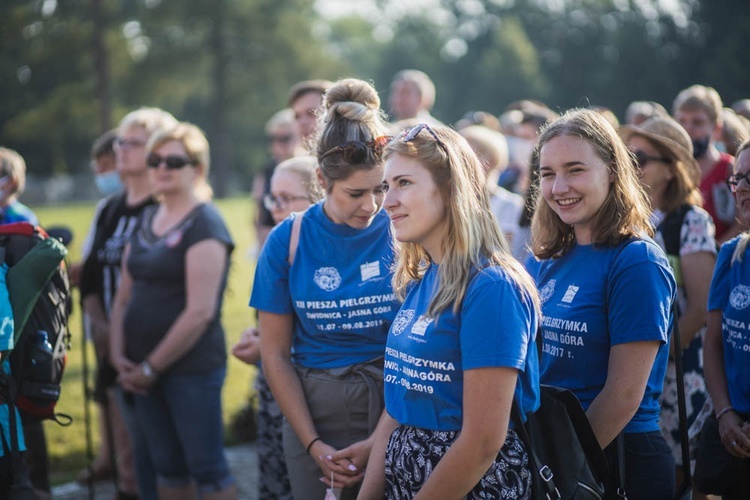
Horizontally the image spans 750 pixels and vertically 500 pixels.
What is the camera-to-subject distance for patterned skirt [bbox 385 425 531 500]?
8.00ft

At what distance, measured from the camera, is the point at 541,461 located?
2.48 m

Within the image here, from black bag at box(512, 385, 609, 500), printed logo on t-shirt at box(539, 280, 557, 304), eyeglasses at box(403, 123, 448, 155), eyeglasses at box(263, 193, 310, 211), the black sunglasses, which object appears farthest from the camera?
the black sunglasses

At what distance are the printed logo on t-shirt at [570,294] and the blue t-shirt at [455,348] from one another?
501 mm

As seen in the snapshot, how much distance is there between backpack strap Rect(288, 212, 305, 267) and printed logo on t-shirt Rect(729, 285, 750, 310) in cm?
186

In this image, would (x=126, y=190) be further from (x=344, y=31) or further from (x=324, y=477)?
(x=344, y=31)

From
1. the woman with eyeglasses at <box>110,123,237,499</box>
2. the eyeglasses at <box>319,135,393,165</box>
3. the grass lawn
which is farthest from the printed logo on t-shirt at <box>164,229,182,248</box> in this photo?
the eyeglasses at <box>319,135,393,165</box>

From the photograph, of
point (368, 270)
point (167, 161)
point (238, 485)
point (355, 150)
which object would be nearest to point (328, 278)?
point (368, 270)

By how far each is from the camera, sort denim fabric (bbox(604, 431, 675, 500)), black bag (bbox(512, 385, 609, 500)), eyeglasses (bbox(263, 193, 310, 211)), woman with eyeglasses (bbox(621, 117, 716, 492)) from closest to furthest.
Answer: black bag (bbox(512, 385, 609, 500)) < denim fabric (bbox(604, 431, 675, 500)) < woman with eyeglasses (bbox(621, 117, 716, 492)) < eyeglasses (bbox(263, 193, 310, 211))

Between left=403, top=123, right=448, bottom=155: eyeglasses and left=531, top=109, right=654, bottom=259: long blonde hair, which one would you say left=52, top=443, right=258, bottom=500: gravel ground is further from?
left=403, top=123, right=448, bottom=155: eyeglasses

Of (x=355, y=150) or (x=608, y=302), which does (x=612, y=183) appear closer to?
(x=608, y=302)

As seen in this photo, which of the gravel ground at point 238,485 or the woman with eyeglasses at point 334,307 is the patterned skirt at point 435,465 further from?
the gravel ground at point 238,485

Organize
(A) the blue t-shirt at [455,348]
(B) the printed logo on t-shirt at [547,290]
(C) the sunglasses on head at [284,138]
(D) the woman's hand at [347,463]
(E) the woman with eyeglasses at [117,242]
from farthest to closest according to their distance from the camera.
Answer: (C) the sunglasses on head at [284,138] < (E) the woman with eyeglasses at [117,242] < (D) the woman's hand at [347,463] < (B) the printed logo on t-shirt at [547,290] < (A) the blue t-shirt at [455,348]

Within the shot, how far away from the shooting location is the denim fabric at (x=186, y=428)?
4.54 metres

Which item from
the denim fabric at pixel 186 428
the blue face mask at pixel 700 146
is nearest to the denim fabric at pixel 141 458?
the denim fabric at pixel 186 428
